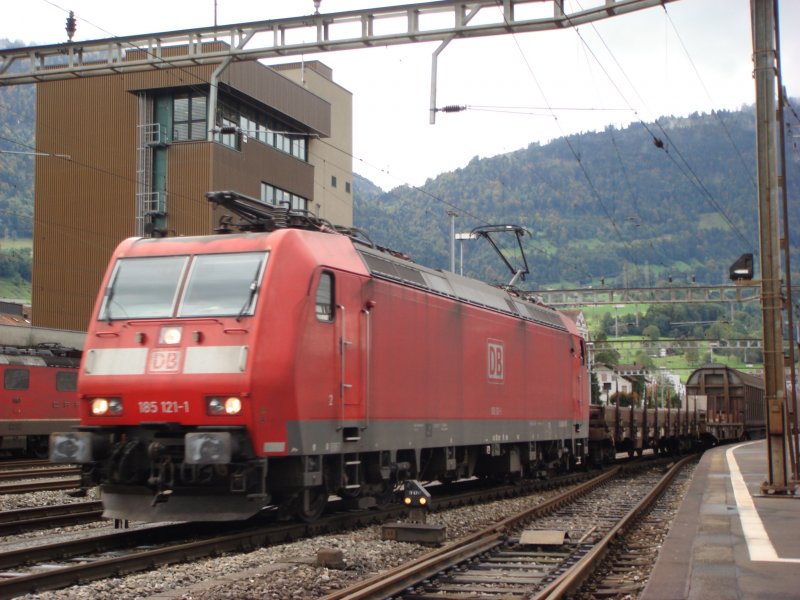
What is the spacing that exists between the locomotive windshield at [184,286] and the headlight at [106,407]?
1018 millimetres

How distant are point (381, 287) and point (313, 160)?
33802 mm

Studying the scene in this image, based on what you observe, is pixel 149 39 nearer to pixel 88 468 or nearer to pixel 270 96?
pixel 88 468

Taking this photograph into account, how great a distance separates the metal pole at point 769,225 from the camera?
14625 mm

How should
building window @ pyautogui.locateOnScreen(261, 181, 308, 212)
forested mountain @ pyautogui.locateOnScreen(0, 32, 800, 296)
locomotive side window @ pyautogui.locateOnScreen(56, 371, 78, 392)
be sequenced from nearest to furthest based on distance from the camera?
locomotive side window @ pyautogui.locateOnScreen(56, 371, 78, 392) → building window @ pyautogui.locateOnScreen(261, 181, 308, 212) → forested mountain @ pyautogui.locateOnScreen(0, 32, 800, 296)

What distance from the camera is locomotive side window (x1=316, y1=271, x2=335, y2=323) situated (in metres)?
11.7

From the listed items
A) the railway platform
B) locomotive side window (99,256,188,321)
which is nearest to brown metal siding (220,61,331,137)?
locomotive side window (99,256,188,321)

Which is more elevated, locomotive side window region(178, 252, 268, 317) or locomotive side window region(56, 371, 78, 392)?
locomotive side window region(178, 252, 268, 317)

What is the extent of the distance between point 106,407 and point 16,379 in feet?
61.1

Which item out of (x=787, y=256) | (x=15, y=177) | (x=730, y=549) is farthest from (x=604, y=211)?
(x=730, y=549)

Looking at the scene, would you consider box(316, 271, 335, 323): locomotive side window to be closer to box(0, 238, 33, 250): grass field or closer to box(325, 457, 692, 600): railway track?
box(325, 457, 692, 600): railway track

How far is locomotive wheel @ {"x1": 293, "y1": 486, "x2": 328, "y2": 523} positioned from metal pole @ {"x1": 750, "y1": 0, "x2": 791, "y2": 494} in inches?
272

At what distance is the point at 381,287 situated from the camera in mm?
13328

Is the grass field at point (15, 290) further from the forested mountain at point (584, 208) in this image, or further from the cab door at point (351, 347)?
the cab door at point (351, 347)

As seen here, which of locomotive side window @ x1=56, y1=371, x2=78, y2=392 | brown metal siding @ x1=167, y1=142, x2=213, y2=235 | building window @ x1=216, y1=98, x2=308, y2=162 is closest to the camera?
locomotive side window @ x1=56, y1=371, x2=78, y2=392
